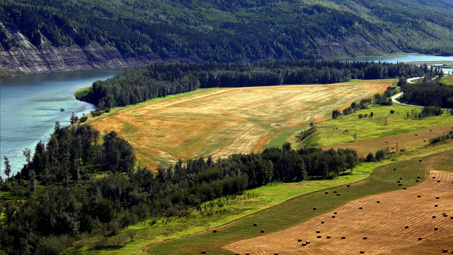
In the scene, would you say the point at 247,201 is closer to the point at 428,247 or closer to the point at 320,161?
the point at 320,161

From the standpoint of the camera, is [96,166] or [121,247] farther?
[96,166]

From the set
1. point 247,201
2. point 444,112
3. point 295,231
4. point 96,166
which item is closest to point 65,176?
point 96,166

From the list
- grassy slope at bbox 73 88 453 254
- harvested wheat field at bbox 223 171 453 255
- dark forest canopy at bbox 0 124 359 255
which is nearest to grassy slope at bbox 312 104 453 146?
dark forest canopy at bbox 0 124 359 255

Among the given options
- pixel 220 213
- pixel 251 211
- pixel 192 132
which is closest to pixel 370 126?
pixel 192 132

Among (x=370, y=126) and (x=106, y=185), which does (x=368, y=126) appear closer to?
(x=370, y=126)

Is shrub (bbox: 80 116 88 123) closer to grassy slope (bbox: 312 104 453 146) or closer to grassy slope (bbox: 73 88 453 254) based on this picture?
grassy slope (bbox: 312 104 453 146)

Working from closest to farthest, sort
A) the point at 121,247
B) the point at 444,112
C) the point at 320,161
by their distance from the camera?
the point at 121,247 < the point at 320,161 < the point at 444,112

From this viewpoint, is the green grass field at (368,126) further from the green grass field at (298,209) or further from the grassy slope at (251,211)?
the green grass field at (298,209)
